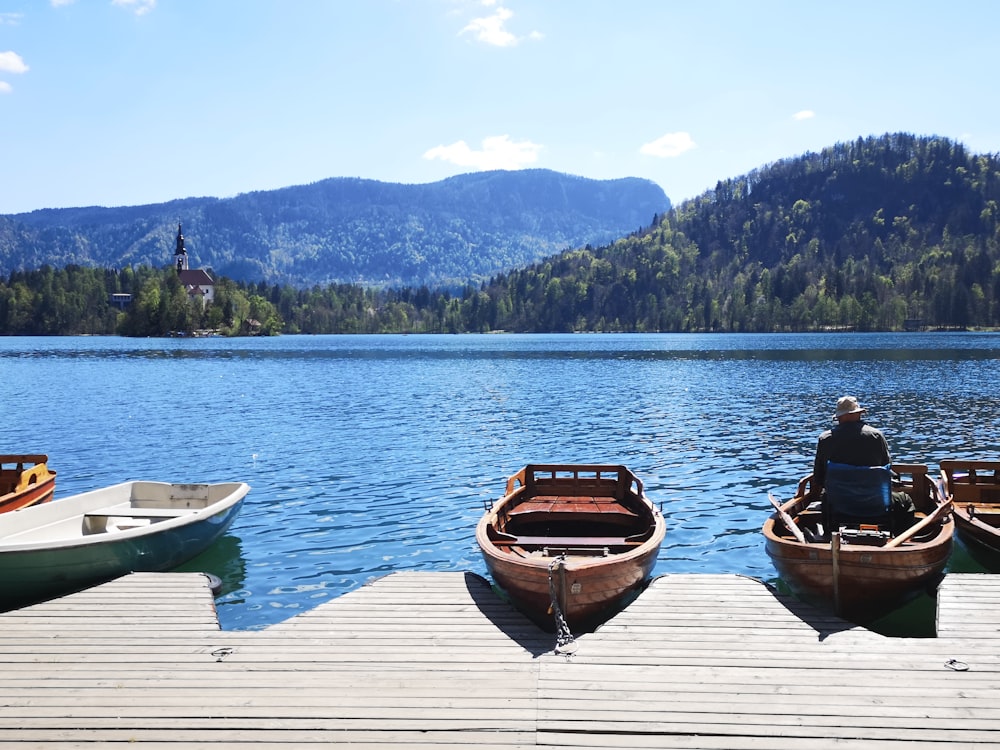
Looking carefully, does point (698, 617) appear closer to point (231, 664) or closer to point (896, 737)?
point (896, 737)

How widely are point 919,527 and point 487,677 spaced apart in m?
7.96

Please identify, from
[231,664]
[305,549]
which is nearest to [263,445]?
[305,549]

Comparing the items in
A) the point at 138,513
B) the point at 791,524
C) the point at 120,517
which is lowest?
the point at 120,517

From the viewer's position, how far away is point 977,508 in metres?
18.1

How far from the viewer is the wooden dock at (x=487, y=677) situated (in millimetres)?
7898

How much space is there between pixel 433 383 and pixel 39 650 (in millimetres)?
63220

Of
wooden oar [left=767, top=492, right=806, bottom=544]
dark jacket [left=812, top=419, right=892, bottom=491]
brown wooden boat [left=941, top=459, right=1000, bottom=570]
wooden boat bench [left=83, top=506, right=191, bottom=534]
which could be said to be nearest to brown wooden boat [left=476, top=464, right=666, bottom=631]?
wooden oar [left=767, top=492, right=806, bottom=544]

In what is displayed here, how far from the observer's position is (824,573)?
39.7 ft

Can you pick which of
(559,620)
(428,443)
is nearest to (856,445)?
(559,620)

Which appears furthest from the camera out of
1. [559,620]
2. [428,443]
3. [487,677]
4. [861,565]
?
[428,443]

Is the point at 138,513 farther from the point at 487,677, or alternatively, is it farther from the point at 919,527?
the point at 919,527

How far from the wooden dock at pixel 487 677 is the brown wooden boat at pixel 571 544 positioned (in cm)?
52

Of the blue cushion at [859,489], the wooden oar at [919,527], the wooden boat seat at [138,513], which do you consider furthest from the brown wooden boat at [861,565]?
the wooden boat seat at [138,513]

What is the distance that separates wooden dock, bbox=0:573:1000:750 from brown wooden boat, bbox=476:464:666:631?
1.70 ft
